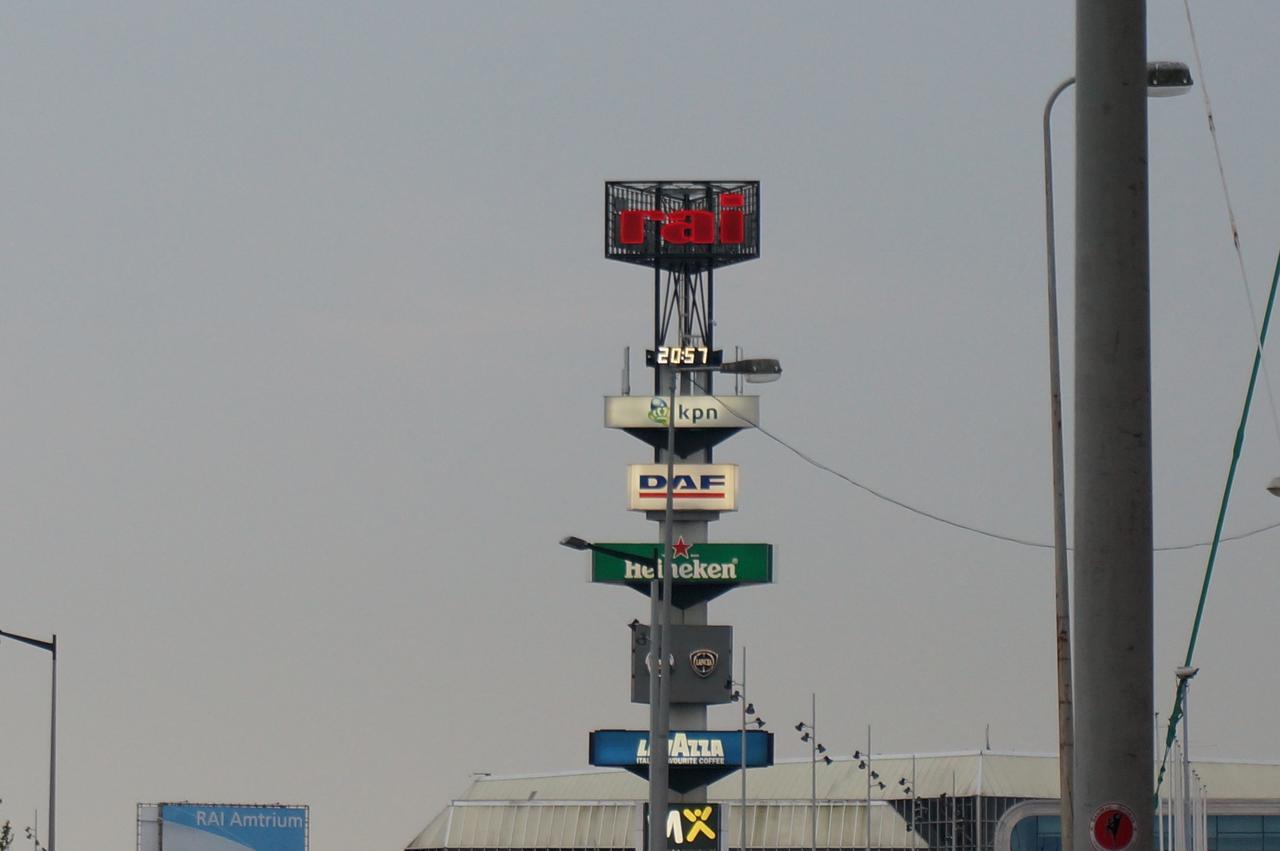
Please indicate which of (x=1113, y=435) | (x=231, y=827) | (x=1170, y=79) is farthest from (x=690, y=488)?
(x=1113, y=435)

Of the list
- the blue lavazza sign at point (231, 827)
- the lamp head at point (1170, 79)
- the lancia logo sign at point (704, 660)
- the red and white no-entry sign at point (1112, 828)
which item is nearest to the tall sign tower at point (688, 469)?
the lancia logo sign at point (704, 660)

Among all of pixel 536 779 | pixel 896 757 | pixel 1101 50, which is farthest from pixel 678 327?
pixel 1101 50

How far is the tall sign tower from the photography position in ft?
300

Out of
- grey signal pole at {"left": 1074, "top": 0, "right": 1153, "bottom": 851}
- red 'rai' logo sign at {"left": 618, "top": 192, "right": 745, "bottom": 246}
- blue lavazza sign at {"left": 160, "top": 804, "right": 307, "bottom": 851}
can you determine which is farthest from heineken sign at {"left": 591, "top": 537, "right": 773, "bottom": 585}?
grey signal pole at {"left": 1074, "top": 0, "right": 1153, "bottom": 851}

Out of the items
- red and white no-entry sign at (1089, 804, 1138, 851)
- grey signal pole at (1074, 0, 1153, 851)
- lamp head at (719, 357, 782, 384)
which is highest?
lamp head at (719, 357, 782, 384)

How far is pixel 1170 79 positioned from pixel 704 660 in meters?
72.2

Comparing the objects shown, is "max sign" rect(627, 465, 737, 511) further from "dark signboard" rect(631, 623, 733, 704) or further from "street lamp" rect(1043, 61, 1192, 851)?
"street lamp" rect(1043, 61, 1192, 851)

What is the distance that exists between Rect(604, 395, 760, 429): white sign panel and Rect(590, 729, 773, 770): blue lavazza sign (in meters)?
12.4

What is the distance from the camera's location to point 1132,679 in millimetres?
7496

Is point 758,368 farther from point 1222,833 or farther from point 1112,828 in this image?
point 1222,833

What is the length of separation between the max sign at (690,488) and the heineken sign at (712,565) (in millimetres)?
1676

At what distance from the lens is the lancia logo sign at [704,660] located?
91.2m

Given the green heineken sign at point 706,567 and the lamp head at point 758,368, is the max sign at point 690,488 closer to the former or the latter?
the green heineken sign at point 706,567

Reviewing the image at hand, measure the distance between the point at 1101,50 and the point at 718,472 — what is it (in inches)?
3331
